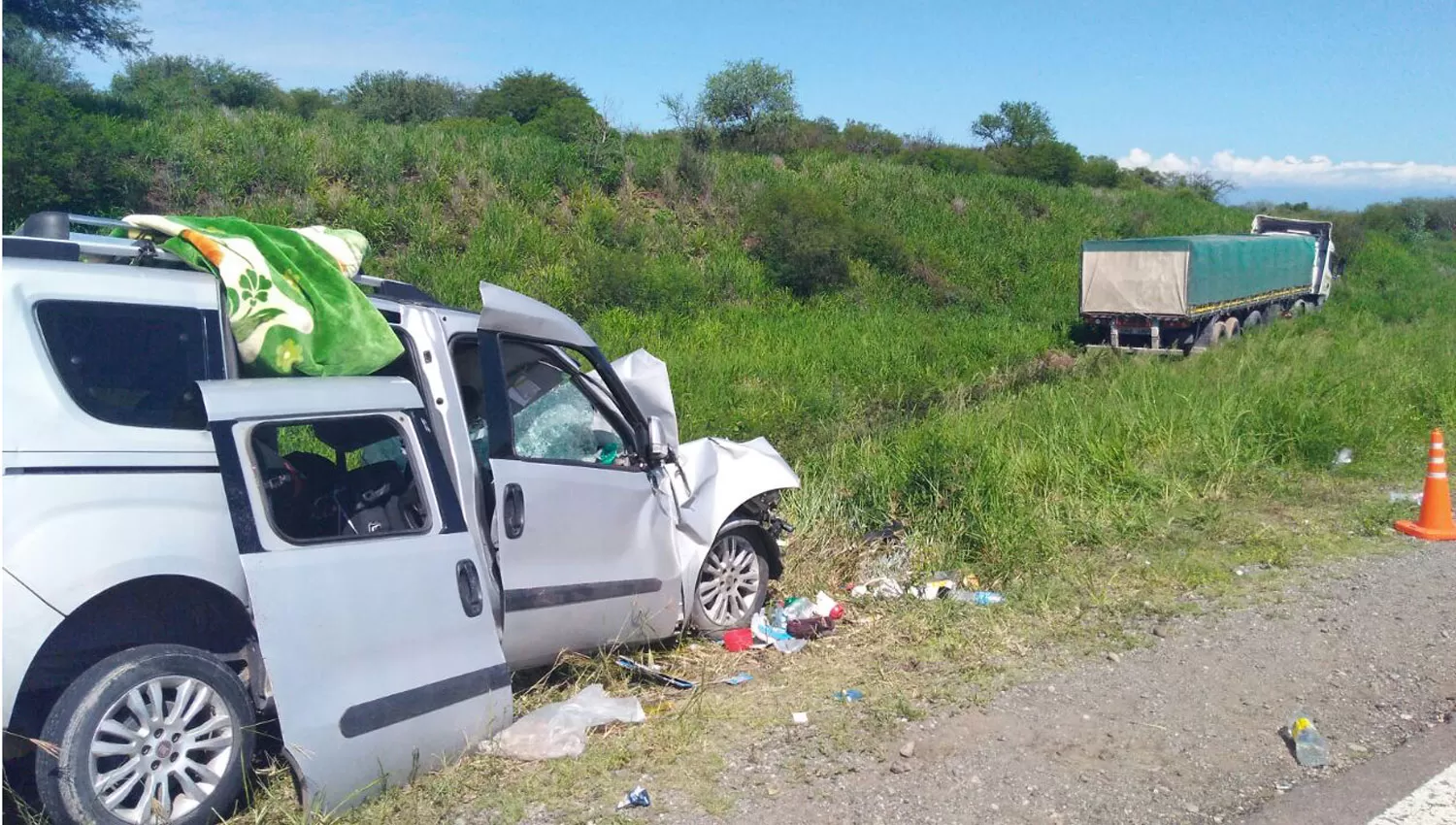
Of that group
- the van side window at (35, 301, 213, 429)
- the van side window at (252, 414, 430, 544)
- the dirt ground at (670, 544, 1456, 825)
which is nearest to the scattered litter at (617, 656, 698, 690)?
the dirt ground at (670, 544, 1456, 825)

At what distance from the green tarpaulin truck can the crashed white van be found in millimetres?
19557

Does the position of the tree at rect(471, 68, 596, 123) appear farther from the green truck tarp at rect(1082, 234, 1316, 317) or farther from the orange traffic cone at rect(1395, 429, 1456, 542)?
the orange traffic cone at rect(1395, 429, 1456, 542)

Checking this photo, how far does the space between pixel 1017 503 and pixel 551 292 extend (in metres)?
13.7

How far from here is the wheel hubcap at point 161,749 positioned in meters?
3.77

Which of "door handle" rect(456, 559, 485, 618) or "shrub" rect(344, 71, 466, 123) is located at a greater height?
"shrub" rect(344, 71, 466, 123)

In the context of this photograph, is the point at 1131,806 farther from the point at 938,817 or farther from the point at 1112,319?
the point at 1112,319

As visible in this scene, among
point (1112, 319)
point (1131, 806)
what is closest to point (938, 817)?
point (1131, 806)

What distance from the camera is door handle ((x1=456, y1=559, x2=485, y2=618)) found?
460 centimetres

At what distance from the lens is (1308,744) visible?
488 centimetres

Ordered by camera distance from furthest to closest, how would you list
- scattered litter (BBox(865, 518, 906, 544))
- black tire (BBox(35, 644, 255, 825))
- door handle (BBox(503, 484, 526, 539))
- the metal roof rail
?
scattered litter (BBox(865, 518, 906, 544))
the metal roof rail
door handle (BBox(503, 484, 526, 539))
black tire (BBox(35, 644, 255, 825))

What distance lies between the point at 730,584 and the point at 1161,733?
7.74ft

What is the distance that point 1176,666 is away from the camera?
587 cm

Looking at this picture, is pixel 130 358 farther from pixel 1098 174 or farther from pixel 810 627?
pixel 1098 174

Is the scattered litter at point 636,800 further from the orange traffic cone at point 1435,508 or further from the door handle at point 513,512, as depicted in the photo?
the orange traffic cone at point 1435,508
